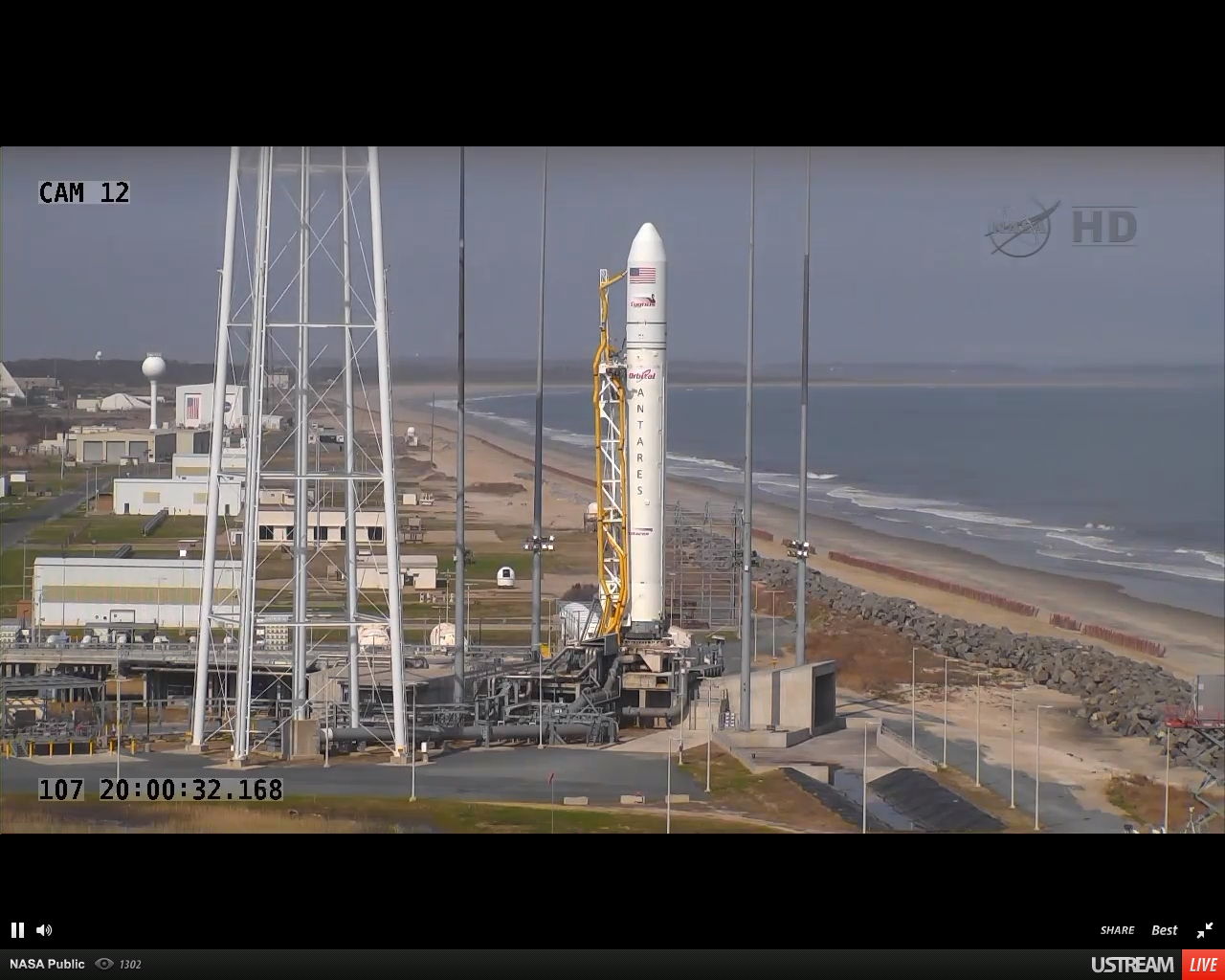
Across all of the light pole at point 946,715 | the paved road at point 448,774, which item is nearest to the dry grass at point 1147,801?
the light pole at point 946,715

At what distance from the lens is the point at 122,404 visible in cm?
8081

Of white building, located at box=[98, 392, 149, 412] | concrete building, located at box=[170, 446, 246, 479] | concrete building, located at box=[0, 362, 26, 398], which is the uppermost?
concrete building, located at box=[0, 362, 26, 398]

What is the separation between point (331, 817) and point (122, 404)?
64219 millimetres

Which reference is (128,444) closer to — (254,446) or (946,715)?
(946,715)

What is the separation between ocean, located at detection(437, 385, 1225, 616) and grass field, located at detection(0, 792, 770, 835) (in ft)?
96.9

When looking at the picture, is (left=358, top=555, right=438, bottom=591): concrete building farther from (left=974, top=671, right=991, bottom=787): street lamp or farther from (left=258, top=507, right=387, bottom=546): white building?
(left=974, top=671, right=991, bottom=787): street lamp

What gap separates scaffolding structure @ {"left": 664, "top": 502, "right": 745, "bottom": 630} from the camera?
37406 mm

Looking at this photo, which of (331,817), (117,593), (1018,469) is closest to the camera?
(331,817)

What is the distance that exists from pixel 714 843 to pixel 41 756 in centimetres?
1108

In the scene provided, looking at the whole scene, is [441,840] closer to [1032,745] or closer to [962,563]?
[1032,745]

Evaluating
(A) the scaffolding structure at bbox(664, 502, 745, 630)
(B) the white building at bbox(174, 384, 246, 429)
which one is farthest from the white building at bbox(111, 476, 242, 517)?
(A) the scaffolding structure at bbox(664, 502, 745, 630)

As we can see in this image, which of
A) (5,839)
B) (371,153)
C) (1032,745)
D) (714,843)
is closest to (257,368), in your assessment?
(371,153)

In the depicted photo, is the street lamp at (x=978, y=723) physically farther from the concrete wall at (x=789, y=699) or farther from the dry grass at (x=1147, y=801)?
the concrete wall at (x=789, y=699)

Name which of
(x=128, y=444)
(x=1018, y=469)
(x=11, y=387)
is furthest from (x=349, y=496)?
(x=1018, y=469)
